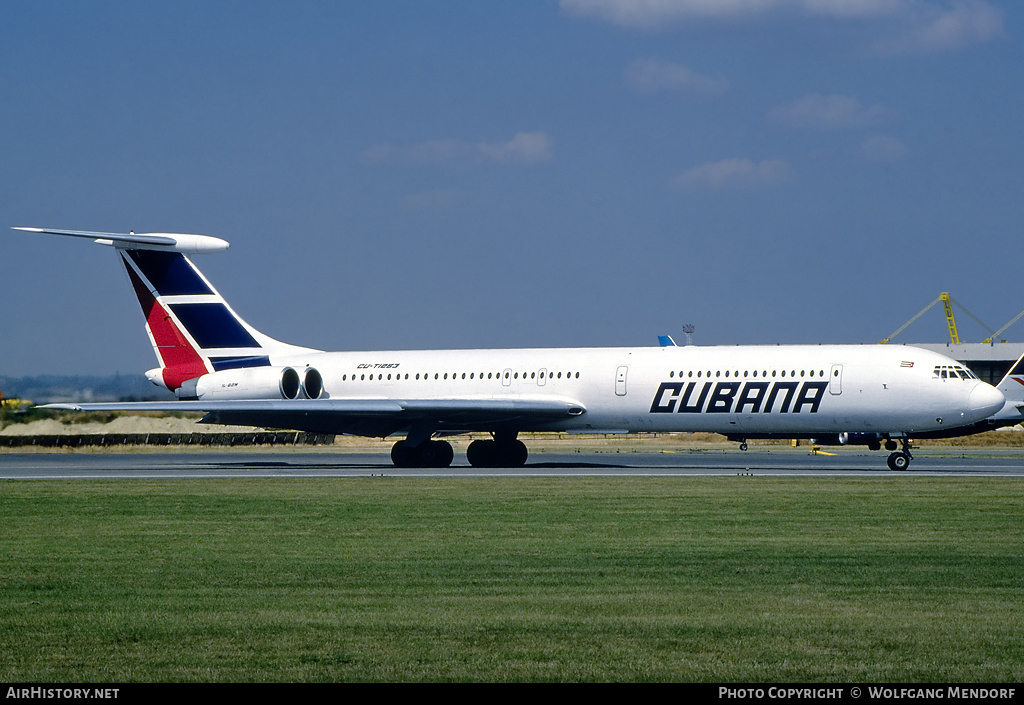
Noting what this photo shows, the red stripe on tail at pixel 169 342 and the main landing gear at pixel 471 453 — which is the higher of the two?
the red stripe on tail at pixel 169 342

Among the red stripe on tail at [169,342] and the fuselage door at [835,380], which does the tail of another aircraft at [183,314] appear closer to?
the red stripe on tail at [169,342]

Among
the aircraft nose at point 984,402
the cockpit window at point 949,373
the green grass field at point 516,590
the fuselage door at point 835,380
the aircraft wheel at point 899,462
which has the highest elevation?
the cockpit window at point 949,373

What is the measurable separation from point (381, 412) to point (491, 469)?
413 centimetres

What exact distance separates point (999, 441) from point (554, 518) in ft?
178

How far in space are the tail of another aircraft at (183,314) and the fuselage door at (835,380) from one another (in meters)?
20.8

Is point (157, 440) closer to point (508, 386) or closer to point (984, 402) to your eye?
point (508, 386)

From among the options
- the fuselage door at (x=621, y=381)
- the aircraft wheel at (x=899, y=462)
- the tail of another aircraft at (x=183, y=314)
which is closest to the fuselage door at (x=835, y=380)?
the aircraft wheel at (x=899, y=462)

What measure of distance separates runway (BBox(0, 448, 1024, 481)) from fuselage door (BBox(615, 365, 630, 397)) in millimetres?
2357

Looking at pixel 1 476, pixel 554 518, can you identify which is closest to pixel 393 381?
pixel 1 476

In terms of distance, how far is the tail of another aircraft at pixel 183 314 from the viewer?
4300 cm

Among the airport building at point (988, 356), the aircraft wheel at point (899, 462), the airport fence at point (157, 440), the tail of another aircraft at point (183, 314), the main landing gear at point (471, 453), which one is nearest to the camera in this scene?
the aircraft wheel at point (899, 462)

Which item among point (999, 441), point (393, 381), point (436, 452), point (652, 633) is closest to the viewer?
point (652, 633)
